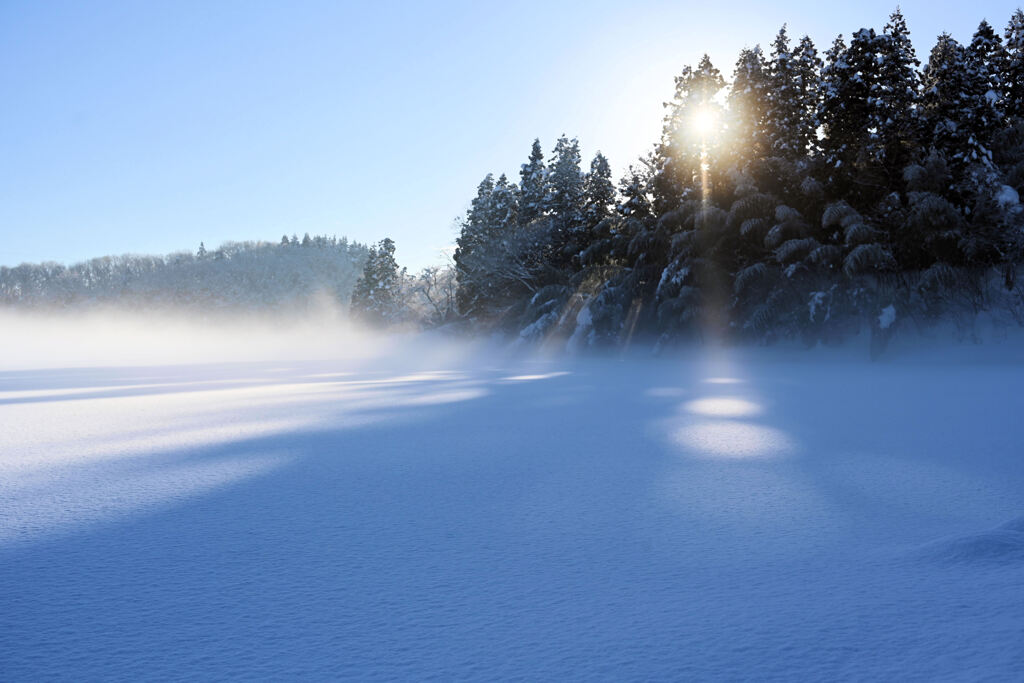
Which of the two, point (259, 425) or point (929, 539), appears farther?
point (259, 425)

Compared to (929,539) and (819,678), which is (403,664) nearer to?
(819,678)

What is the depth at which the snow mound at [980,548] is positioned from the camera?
1597mm

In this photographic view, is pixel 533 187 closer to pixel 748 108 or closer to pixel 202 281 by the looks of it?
pixel 748 108

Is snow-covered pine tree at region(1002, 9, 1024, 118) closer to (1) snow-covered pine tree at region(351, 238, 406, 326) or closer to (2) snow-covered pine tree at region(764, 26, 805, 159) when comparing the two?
(2) snow-covered pine tree at region(764, 26, 805, 159)

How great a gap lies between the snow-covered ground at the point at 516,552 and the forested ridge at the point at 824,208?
28.2 ft

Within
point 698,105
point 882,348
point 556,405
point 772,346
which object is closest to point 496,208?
point 698,105

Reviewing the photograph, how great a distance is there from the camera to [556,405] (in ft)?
17.7

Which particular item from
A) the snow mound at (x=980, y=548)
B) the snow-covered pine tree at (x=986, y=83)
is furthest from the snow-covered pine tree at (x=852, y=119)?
the snow mound at (x=980, y=548)

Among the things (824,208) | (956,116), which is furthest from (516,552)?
(956,116)

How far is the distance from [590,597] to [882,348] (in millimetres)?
11694

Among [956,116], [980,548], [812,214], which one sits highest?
[956,116]

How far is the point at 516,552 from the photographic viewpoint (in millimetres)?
1721

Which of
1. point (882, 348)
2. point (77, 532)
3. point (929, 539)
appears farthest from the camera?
point (882, 348)

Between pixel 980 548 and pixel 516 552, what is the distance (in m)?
1.24
